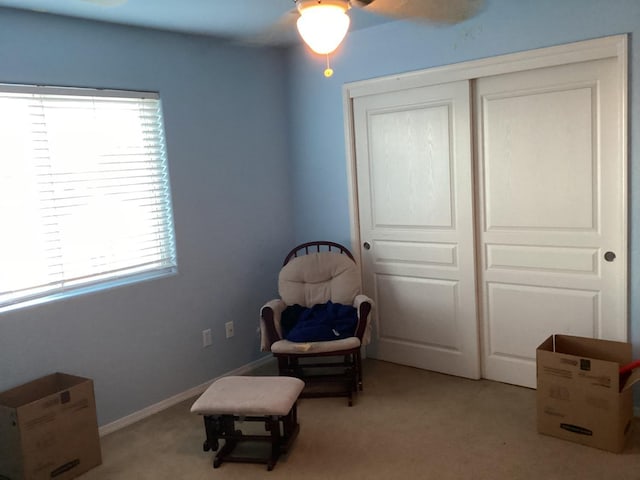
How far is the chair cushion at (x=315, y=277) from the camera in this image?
12.5 ft

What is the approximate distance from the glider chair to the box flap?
4.63ft

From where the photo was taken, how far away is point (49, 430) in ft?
8.54

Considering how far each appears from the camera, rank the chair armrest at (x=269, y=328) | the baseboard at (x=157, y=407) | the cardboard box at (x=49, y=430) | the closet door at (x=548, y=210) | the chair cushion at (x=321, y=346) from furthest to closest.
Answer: the chair armrest at (x=269, y=328) < the chair cushion at (x=321, y=346) < the baseboard at (x=157, y=407) < the closet door at (x=548, y=210) < the cardboard box at (x=49, y=430)

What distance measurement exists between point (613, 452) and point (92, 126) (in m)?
3.18

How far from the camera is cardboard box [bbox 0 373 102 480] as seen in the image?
2.52m

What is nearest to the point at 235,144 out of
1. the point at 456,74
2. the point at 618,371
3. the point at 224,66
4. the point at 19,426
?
the point at 224,66

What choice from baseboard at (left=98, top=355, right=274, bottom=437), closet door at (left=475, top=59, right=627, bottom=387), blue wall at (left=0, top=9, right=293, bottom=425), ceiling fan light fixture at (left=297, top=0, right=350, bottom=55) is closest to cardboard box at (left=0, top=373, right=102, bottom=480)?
blue wall at (left=0, top=9, right=293, bottom=425)

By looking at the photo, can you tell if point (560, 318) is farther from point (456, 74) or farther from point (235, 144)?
point (235, 144)

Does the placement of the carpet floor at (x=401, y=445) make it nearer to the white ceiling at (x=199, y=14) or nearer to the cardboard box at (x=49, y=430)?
the cardboard box at (x=49, y=430)

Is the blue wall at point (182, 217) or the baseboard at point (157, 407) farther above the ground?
the blue wall at point (182, 217)

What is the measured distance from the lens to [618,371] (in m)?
2.62

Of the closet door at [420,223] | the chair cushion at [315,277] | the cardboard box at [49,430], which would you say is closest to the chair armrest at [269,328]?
the chair cushion at [315,277]

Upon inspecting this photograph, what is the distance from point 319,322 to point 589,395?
1.55 m

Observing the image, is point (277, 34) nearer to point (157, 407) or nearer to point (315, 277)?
point (315, 277)
